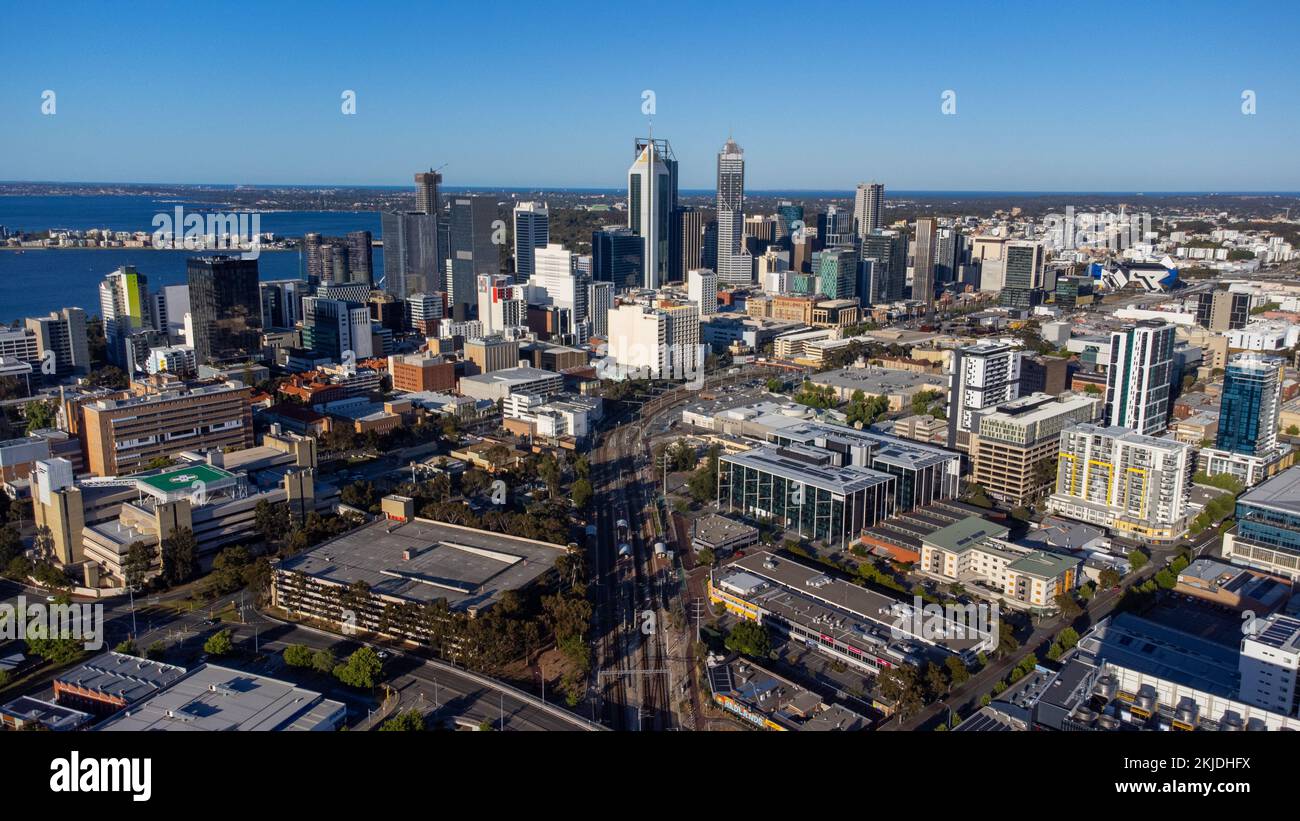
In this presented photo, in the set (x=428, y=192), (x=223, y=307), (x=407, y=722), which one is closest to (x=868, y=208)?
(x=428, y=192)

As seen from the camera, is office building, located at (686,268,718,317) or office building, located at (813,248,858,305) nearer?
office building, located at (686,268,718,317)

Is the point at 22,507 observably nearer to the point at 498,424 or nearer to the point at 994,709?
the point at 498,424

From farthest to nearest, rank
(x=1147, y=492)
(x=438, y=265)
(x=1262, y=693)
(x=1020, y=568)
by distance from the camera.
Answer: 1. (x=438, y=265)
2. (x=1147, y=492)
3. (x=1020, y=568)
4. (x=1262, y=693)

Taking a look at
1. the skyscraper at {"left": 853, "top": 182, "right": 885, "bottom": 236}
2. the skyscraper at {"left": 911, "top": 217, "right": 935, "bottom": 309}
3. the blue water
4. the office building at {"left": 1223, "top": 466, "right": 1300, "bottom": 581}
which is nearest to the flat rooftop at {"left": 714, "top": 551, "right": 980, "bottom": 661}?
the office building at {"left": 1223, "top": 466, "right": 1300, "bottom": 581}

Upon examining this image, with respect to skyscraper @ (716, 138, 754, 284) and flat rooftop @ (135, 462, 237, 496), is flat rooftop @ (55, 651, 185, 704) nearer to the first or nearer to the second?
flat rooftop @ (135, 462, 237, 496)

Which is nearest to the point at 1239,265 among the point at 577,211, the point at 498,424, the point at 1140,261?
the point at 1140,261

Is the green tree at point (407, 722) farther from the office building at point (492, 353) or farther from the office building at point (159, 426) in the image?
the office building at point (492, 353)
